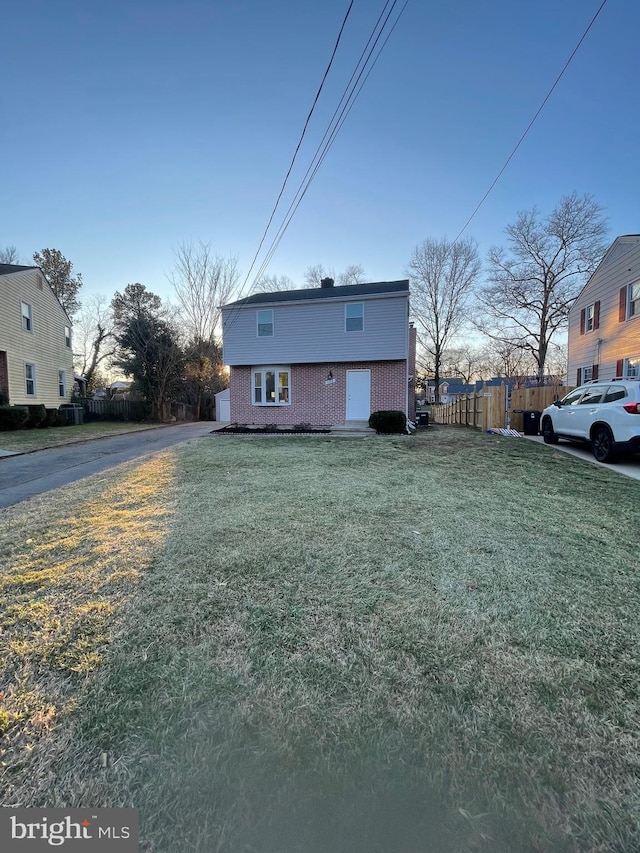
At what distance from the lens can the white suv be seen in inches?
284

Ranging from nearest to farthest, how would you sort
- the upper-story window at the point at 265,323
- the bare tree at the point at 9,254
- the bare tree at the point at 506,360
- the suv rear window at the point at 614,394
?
the suv rear window at the point at 614,394 → the upper-story window at the point at 265,323 → the bare tree at the point at 9,254 → the bare tree at the point at 506,360

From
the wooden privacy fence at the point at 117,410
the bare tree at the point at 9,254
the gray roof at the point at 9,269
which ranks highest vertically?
the bare tree at the point at 9,254

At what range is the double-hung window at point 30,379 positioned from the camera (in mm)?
17109

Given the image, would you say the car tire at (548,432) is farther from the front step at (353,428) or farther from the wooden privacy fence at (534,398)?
the front step at (353,428)

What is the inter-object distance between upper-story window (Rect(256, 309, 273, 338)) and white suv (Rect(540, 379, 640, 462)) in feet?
36.8

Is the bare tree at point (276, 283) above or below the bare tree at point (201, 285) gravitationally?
above

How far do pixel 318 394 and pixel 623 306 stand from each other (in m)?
12.1

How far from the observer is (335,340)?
48.4 feet

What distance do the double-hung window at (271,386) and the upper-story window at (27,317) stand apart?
11553 mm

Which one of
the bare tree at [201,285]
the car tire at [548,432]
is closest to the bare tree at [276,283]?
the bare tree at [201,285]

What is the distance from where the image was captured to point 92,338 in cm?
3103

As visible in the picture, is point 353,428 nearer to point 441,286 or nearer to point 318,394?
point 318,394

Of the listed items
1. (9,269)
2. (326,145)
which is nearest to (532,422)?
(326,145)

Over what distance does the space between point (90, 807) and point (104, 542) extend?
2508 mm
